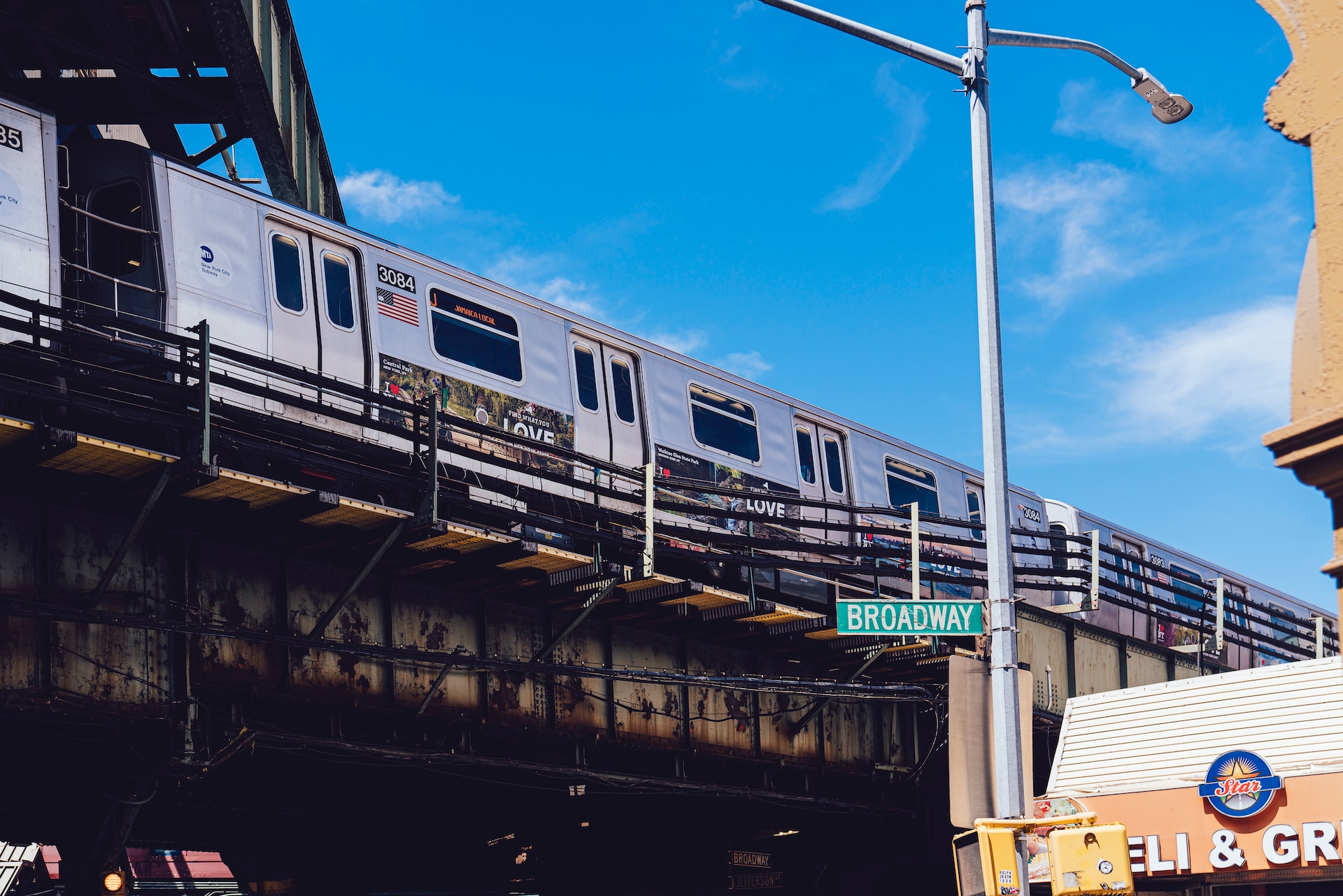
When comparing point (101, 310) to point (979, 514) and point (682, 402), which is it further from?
point (979, 514)

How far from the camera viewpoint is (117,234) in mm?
16203

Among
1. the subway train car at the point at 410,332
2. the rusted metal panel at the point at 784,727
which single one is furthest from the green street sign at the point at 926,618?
the rusted metal panel at the point at 784,727

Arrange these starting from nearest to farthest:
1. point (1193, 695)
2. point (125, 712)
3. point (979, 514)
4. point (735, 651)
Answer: point (125, 712) → point (1193, 695) → point (735, 651) → point (979, 514)

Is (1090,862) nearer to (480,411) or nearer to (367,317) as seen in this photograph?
(480,411)

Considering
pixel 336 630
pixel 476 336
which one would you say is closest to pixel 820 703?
pixel 476 336

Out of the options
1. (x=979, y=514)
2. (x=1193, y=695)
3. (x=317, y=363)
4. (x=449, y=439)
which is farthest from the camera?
(x=979, y=514)

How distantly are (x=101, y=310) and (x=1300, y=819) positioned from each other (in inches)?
589

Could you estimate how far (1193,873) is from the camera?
59.5ft

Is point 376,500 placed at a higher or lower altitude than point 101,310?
lower

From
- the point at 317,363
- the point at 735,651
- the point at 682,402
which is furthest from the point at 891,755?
the point at 317,363

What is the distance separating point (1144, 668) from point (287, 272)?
60.2 feet

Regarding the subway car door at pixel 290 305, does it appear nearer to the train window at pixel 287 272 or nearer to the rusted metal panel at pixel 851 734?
the train window at pixel 287 272

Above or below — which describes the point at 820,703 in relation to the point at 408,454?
below

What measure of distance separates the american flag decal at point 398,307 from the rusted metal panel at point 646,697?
5363 millimetres
